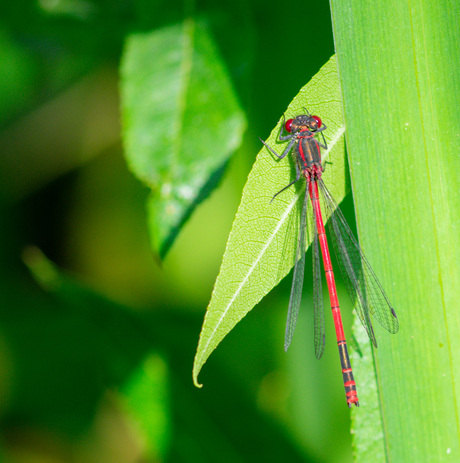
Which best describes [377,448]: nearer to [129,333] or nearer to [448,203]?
[448,203]

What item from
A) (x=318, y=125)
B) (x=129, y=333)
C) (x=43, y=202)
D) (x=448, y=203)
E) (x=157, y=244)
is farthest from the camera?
(x=43, y=202)

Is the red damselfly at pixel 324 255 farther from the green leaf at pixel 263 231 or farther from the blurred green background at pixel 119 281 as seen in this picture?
the blurred green background at pixel 119 281

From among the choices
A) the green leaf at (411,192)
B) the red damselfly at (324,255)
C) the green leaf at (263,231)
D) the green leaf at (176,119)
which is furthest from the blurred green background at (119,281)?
the green leaf at (411,192)

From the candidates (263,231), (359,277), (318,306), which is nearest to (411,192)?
(263,231)

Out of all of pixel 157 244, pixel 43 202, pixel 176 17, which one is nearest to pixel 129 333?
pixel 157 244

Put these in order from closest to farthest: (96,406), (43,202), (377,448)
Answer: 1. (377,448)
2. (96,406)
3. (43,202)

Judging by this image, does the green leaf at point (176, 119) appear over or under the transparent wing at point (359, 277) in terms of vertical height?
over
